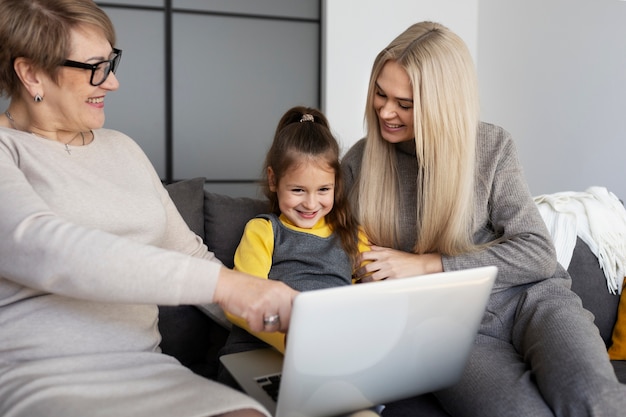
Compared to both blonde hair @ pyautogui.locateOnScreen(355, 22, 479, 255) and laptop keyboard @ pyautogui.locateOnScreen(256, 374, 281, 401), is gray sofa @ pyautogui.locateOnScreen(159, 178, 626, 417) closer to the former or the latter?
laptop keyboard @ pyautogui.locateOnScreen(256, 374, 281, 401)

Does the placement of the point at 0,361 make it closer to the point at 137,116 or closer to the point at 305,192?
the point at 305,192

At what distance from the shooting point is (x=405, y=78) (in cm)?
155

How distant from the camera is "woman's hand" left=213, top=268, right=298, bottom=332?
897 mm

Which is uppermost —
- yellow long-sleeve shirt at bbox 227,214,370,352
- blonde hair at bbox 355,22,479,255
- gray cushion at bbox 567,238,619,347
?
blonde hair at bbox 355,22,479,255

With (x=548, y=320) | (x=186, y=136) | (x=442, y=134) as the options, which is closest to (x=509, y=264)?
(x=548, y=320)

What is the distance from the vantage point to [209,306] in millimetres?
1537

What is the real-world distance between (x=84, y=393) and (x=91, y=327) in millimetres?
162

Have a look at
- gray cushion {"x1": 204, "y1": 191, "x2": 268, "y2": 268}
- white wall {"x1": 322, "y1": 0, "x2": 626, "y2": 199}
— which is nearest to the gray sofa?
gray cushion {"x1": 204, "y1": 191, "x2": 268, "y2": 268}

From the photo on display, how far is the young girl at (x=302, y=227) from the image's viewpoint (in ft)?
4.87

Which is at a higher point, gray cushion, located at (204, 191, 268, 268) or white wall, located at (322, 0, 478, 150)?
white wall, located at (322, 0, 478, 150)

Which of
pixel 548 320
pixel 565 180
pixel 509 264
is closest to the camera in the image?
pixel 548 320

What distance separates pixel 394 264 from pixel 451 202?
0.21m

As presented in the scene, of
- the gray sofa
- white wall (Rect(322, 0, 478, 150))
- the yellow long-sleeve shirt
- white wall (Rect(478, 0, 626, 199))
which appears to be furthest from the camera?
white wall (Rect(322, 0, 478, 150))

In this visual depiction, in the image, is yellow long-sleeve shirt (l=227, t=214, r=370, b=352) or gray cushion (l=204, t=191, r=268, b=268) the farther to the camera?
gray cushion (l=204, t=191, r=268, b=268)
